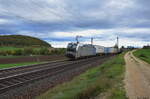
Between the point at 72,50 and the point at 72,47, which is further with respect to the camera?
the point at 72,47

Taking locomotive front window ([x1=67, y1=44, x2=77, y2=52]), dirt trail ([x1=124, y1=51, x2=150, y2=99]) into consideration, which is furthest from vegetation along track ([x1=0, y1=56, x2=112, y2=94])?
locomotive front window ([x1=67, y1=44, x2=77, y2=52])

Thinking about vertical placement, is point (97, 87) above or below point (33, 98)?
above

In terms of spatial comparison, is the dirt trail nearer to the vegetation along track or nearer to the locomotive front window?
the vegetation along track

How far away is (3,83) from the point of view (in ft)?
43.4

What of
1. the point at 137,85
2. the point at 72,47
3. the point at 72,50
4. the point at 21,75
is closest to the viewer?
the point at 137,85

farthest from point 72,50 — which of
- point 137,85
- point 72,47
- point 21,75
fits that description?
point 137,85

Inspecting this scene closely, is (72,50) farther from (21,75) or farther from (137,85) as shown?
(137,85)

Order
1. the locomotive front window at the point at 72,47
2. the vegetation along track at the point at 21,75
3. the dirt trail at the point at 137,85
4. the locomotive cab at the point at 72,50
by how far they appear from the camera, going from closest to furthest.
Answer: the dirt trail at the point at 137,85 → the vegetation along track at the point at 21,75 → the locomotive cab at the point at 72,50 → the locomotive front window at the point at 72,47

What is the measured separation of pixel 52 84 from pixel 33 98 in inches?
150

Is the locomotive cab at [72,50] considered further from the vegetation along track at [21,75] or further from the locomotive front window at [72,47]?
the vegetation along track at [21,75]

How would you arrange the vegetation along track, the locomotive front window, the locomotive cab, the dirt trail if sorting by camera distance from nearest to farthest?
the dirt trail < the vegetation along track < the locomotive cab < the locomotive front window

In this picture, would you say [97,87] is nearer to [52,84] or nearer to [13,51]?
[52,84]

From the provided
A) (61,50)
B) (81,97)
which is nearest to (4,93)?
(81,97)

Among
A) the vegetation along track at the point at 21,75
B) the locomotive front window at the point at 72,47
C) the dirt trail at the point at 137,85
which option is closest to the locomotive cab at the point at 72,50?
the locomotive front window at the point at 72,47
